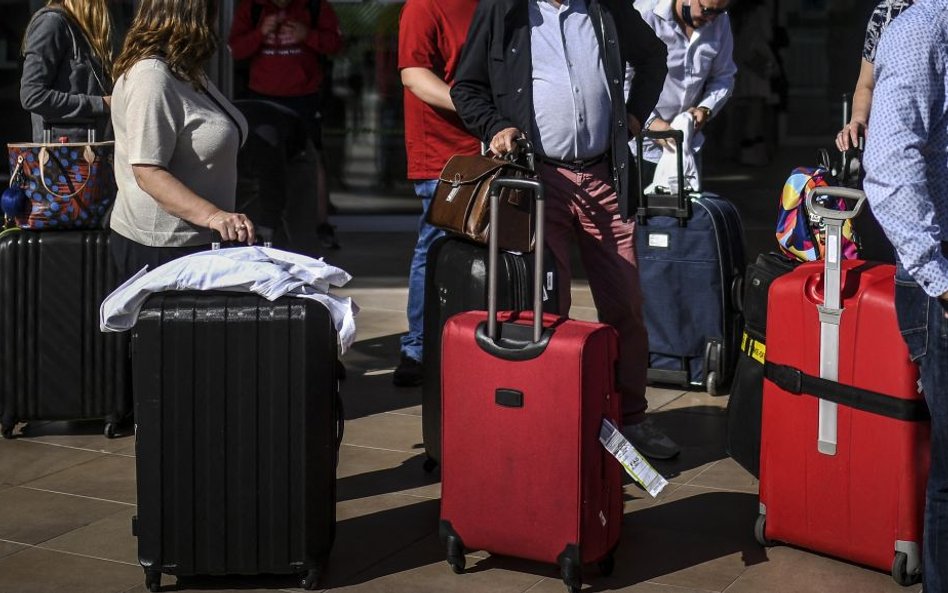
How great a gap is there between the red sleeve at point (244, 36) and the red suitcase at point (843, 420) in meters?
5.77

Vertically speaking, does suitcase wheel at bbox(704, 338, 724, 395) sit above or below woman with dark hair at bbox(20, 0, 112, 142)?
below

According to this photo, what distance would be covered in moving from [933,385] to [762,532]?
1.06 m

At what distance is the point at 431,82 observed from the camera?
5801 mm

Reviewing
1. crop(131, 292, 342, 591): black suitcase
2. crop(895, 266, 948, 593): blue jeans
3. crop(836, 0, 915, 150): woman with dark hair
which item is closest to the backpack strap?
crop(836, 0, 915, 150): woman with dark hair

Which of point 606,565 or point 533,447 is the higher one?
point 533,447

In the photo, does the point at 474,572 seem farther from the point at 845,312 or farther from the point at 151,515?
the point at 845,312

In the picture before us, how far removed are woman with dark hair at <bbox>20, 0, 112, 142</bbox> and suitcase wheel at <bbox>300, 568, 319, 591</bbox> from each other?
2406 mm

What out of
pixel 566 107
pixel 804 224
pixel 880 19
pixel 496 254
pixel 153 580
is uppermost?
pixel 880 19

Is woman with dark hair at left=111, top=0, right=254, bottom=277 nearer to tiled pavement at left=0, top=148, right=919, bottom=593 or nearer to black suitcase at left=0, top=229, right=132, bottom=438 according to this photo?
tiled pavement at left=0, top=148, right=919, bottom=593

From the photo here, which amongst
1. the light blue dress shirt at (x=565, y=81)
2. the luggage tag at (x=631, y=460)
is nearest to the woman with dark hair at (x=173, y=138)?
the light blue dress shirt at (x=565, y=81)

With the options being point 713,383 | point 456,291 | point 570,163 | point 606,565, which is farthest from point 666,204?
point 606,565

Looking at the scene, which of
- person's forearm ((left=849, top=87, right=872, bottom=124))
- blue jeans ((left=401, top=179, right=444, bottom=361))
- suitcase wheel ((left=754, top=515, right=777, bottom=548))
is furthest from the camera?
blue jeans ((left=401, top=179, right=444, bottom=361))

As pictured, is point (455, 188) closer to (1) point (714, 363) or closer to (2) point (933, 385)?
(2) point (933, 385)

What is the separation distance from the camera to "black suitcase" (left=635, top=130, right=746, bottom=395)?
6312mm
